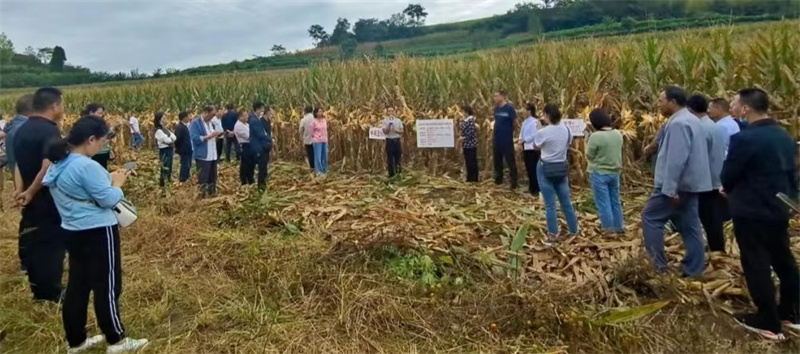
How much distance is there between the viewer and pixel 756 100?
390cm

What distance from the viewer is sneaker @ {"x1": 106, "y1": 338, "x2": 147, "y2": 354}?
3.83 m

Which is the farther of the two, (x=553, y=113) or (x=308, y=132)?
(x=308, y=132)

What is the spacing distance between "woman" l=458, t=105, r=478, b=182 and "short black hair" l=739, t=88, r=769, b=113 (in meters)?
6.67

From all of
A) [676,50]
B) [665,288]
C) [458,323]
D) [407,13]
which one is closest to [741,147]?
[665,288]

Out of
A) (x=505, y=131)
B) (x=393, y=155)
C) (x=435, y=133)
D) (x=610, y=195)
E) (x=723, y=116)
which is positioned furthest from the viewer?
(x=393, y=155)

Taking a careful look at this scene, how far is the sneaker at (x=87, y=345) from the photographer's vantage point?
387 cm

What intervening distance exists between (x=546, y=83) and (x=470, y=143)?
201 cm

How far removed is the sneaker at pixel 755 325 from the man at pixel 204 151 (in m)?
7.61

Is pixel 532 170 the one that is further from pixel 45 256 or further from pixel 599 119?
pixel 45 256

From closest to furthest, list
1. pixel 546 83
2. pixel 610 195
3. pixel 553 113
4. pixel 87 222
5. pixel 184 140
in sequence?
pixel 87 222
pixel 610 195
pixel 553 113
pixel 184 140
pixel 546 83

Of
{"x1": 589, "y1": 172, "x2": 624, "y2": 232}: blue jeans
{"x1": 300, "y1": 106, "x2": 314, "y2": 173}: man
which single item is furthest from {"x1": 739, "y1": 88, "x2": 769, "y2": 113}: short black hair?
{"x1": 300, "y1": 106, "x2": 314, "y2": 173}: man

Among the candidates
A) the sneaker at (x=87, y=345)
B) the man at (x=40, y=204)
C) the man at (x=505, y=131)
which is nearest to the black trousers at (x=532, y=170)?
the man at (x=505, y=131)

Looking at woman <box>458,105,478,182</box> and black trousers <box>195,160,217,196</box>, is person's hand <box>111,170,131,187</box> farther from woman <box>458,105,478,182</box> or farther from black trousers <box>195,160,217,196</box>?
woman <box>458,105,478,182</box>

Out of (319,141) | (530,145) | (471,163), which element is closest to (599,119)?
(530,145)
